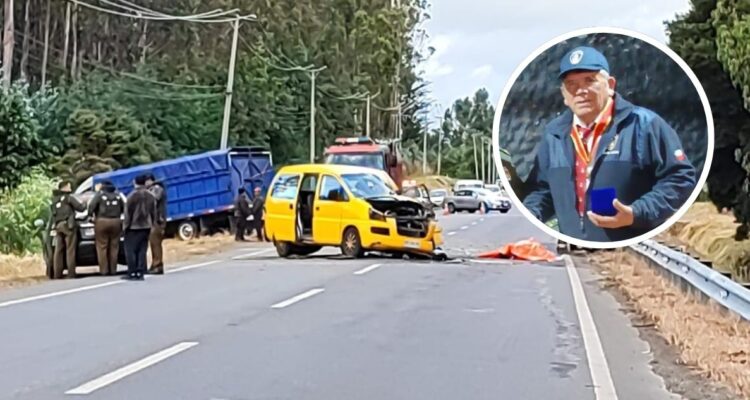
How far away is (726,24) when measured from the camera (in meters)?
27.8

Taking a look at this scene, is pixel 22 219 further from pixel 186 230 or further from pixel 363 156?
pixel 363 156

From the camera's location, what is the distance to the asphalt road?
9797 mm

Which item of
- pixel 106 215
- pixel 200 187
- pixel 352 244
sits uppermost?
pixel 200 187

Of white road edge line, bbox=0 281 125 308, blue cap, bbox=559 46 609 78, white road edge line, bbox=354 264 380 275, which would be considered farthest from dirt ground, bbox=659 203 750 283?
blue cap, bbox=559 46 609 78

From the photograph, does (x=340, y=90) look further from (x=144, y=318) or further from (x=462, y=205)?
(x=144, y=318)

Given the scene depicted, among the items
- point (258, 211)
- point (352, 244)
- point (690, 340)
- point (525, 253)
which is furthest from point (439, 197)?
point (690, 340)

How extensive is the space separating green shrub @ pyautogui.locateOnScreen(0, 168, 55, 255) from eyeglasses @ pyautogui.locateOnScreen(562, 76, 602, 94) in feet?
79.9

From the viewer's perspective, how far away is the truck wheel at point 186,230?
120 ft

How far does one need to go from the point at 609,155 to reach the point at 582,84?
0.36 m

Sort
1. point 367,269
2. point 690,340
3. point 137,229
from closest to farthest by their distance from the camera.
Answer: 1. point 690,340
2. point 137,229
3. point 367,269

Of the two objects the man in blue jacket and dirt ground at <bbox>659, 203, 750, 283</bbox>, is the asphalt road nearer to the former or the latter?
the man in blue jacket

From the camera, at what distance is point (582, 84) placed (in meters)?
5.89

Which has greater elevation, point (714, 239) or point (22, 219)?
point (22, 219)

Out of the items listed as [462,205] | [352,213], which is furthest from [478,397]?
[462,205]
